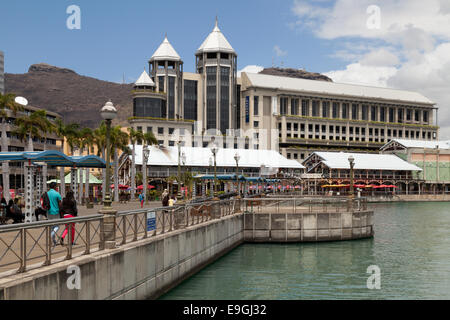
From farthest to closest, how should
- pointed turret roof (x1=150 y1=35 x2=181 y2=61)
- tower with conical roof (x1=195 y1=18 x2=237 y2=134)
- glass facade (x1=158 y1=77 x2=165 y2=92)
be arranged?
tower with conical roof (x1=195 y1=18 x2=237 y2=134), pointed turret roof (x1=150 y1=35 x2=181 y2=61), glass facade (x1=158 y1=77 x2=165 y2=92)

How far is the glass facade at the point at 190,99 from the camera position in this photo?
536 feet

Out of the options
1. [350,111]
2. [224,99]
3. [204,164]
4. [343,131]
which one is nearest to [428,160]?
[343,131]

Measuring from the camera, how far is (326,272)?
2756 cm

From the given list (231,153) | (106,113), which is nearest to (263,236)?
(106,113)

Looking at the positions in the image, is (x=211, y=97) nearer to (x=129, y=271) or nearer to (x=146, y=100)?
(x=146, y=100)

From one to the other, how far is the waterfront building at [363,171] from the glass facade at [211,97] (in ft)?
144

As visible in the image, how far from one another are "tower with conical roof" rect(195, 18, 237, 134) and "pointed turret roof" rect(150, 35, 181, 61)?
26.5ft

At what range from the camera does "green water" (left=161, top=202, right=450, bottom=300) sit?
22.2 metres

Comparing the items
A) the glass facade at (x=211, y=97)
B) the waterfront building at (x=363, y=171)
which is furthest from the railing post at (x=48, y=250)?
the glass facade at (x=211, y=97)

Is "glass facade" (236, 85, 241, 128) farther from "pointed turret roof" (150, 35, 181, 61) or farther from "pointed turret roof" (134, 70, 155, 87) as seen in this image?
"pointed turret roof" (134, 70, 155, 87)

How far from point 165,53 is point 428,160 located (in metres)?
80.1

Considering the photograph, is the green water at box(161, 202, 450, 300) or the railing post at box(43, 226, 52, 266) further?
the green water at box(161, 202, 450, 300)

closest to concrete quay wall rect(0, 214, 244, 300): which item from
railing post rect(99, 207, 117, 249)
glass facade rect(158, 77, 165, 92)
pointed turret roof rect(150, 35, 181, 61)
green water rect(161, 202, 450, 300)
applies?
railing post rect(99, 207, 117, 249)
